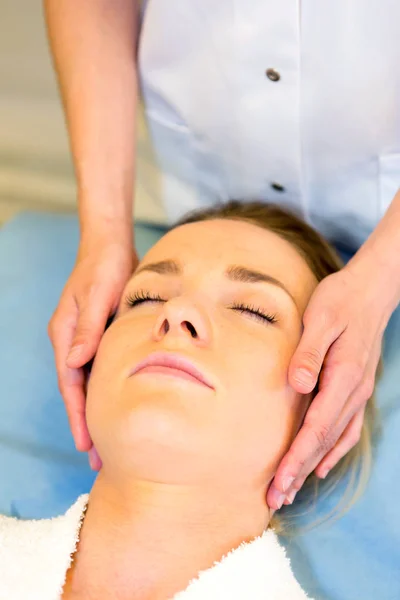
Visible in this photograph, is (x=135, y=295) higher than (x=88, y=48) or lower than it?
lower

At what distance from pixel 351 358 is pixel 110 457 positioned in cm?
34

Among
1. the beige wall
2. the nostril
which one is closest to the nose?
the nostril

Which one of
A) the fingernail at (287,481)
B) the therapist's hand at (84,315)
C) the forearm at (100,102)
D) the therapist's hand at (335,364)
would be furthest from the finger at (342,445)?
the forearm at (100,102)

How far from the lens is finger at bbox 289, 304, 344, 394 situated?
34.3 inches

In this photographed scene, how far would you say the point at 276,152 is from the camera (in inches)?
46.6

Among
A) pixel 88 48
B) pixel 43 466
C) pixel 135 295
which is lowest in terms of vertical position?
pixel 43 466

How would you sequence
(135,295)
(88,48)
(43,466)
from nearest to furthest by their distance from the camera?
(135,295), (43,466), (88,48)

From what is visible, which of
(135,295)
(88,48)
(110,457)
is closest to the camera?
(110,457)

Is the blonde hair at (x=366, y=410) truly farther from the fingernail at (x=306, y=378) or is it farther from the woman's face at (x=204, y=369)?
the fingernail at (x=306, y=378)

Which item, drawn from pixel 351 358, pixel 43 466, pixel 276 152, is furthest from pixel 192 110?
pixel 43 466

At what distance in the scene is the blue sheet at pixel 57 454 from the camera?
1.04m

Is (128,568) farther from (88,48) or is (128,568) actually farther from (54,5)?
(54,5)

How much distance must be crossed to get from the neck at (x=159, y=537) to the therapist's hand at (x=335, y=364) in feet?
0.25

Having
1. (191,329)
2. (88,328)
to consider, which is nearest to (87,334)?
(88,328)
